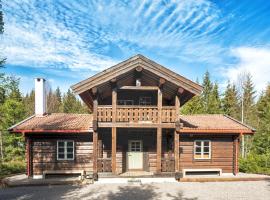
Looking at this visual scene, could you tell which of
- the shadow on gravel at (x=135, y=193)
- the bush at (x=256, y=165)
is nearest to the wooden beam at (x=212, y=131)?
the shadow on gravel at (x=135, y=193)

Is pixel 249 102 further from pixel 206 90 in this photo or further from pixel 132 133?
pixel 132 133

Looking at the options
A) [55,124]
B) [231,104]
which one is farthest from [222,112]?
[55,124]

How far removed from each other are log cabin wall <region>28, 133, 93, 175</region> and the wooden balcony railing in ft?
8.28

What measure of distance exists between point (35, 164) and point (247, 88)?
37.6 meters

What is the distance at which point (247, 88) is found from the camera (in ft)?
141

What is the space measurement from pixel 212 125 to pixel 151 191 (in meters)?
7.26

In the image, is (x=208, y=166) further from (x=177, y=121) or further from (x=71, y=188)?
(x=71, y=188)

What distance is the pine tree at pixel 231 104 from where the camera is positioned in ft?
133

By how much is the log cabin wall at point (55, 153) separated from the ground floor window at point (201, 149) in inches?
287

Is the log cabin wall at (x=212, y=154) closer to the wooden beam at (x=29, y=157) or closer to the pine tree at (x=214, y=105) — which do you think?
the wooden beam at (x=29, y=157)

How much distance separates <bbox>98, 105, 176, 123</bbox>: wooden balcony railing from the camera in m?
15.0

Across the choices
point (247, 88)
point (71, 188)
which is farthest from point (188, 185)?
point (247, 88)

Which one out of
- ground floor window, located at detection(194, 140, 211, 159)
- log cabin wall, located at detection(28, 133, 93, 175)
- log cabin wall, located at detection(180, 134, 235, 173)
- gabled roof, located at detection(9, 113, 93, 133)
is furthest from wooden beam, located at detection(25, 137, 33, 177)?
ground floor window, located at detection(194, 140, 211, 159)

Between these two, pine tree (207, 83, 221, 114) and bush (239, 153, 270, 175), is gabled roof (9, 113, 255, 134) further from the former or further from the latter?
pine tree (207, 83, 221, 114)
